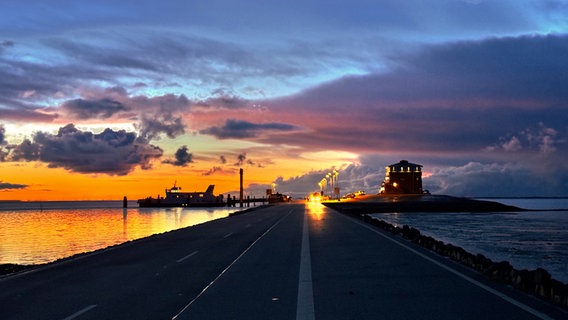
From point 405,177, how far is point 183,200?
7137cm

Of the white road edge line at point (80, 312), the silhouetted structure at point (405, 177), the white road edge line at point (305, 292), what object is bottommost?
the white road edge line at point (80, 312)

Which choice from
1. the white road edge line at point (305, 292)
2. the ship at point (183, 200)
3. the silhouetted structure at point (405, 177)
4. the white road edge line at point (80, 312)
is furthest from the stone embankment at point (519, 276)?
the ship at point (183, 200)

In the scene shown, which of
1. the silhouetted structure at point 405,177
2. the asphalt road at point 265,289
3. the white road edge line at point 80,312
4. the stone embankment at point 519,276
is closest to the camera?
the white road edge line at point 80,312

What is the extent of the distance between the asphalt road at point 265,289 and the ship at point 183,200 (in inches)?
6632

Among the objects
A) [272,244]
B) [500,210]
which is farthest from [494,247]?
[500,210]

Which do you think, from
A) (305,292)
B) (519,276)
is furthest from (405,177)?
(305,292)

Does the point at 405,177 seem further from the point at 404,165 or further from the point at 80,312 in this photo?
the point at 80,312

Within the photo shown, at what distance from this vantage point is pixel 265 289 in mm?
11836

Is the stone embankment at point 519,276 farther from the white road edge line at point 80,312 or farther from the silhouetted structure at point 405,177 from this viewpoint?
the silhouetted structure at point 405,177

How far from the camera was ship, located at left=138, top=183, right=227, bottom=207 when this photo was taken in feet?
608

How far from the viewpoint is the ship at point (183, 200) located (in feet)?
608

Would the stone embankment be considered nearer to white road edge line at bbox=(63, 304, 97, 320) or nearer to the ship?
white road edge line at bbox=(63, 304, 97, 320)

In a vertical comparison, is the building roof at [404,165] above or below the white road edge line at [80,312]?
above

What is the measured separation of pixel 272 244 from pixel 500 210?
9891cm
